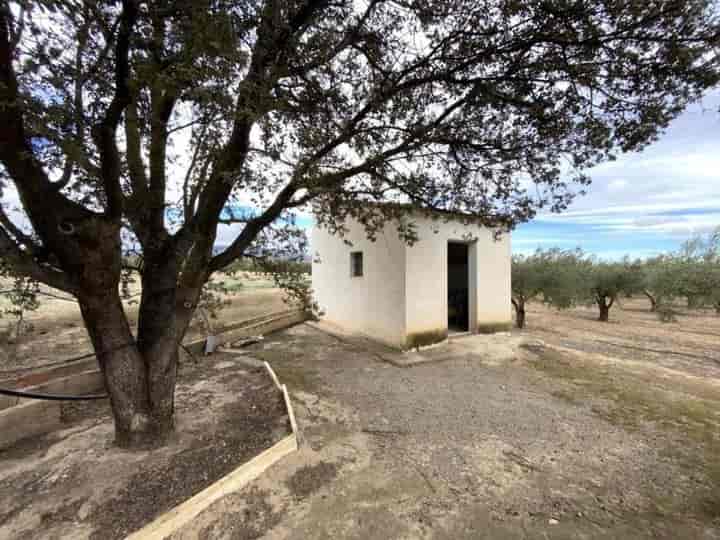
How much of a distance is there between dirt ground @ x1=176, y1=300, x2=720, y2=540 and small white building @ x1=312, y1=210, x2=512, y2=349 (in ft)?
4.07

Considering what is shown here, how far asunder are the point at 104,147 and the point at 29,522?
8.93ft

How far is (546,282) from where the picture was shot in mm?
10688

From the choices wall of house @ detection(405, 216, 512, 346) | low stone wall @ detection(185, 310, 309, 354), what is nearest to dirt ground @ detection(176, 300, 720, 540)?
wall of house @ detection(405, 216, 512, 346)

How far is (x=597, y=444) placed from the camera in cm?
301

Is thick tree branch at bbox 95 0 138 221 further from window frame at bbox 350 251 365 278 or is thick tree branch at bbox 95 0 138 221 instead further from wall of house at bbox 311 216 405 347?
window frame at bbox 350 251 365 278

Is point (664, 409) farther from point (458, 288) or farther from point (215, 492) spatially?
point (458, 288)

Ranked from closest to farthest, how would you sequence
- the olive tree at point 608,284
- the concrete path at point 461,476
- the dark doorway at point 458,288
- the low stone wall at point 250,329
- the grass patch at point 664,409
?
the concrete path at point 461,476
the grass patch at point 664,409
the low stone wall at point 250,329
the dark doorway at point 458,288
the olive tree at point 608,284

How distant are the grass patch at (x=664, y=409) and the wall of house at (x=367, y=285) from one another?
290 centimetres

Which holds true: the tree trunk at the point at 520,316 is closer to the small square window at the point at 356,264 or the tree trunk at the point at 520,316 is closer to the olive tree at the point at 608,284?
the olive tree at the point at 608,284

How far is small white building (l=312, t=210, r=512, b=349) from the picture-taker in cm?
636

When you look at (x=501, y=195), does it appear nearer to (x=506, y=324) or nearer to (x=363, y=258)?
(x=363, y=258)

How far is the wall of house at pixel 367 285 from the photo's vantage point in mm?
6434

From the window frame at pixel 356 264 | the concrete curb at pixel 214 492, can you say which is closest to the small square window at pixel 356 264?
the window frame at pixel 356 264

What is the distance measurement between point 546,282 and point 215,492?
11.6m
